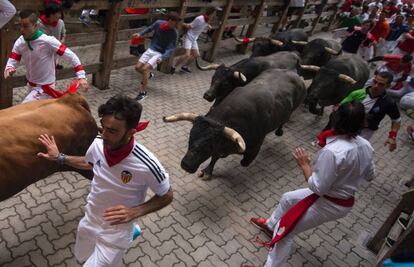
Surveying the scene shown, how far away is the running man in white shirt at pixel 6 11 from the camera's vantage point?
5.14 meters

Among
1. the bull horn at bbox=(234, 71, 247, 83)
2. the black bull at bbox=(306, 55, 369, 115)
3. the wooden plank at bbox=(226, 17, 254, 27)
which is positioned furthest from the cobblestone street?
the wooden plank at bbox=(226, 17, 254, 27)

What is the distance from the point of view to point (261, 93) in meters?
6.12

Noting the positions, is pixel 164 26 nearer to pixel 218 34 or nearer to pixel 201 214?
pixel 218 34

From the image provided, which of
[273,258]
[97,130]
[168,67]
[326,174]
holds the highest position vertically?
[326,174]

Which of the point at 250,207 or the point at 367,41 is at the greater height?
the point at 367,41

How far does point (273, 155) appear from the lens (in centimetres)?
723

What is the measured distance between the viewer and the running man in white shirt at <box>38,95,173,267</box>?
270cm

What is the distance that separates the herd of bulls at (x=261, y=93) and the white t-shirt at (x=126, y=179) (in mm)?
2022

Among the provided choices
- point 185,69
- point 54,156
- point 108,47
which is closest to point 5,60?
point 108,47

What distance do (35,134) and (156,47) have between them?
4.99 metres

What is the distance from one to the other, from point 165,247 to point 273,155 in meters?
3.39

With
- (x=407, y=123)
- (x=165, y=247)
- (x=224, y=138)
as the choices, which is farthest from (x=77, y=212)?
(x=407, y=123)

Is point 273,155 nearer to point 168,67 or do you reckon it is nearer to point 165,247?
point 165,247

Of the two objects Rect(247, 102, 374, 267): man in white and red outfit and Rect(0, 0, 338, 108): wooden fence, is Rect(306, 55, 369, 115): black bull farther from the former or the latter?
Rect(247, 102, 374, 267): man in white and red outfit
